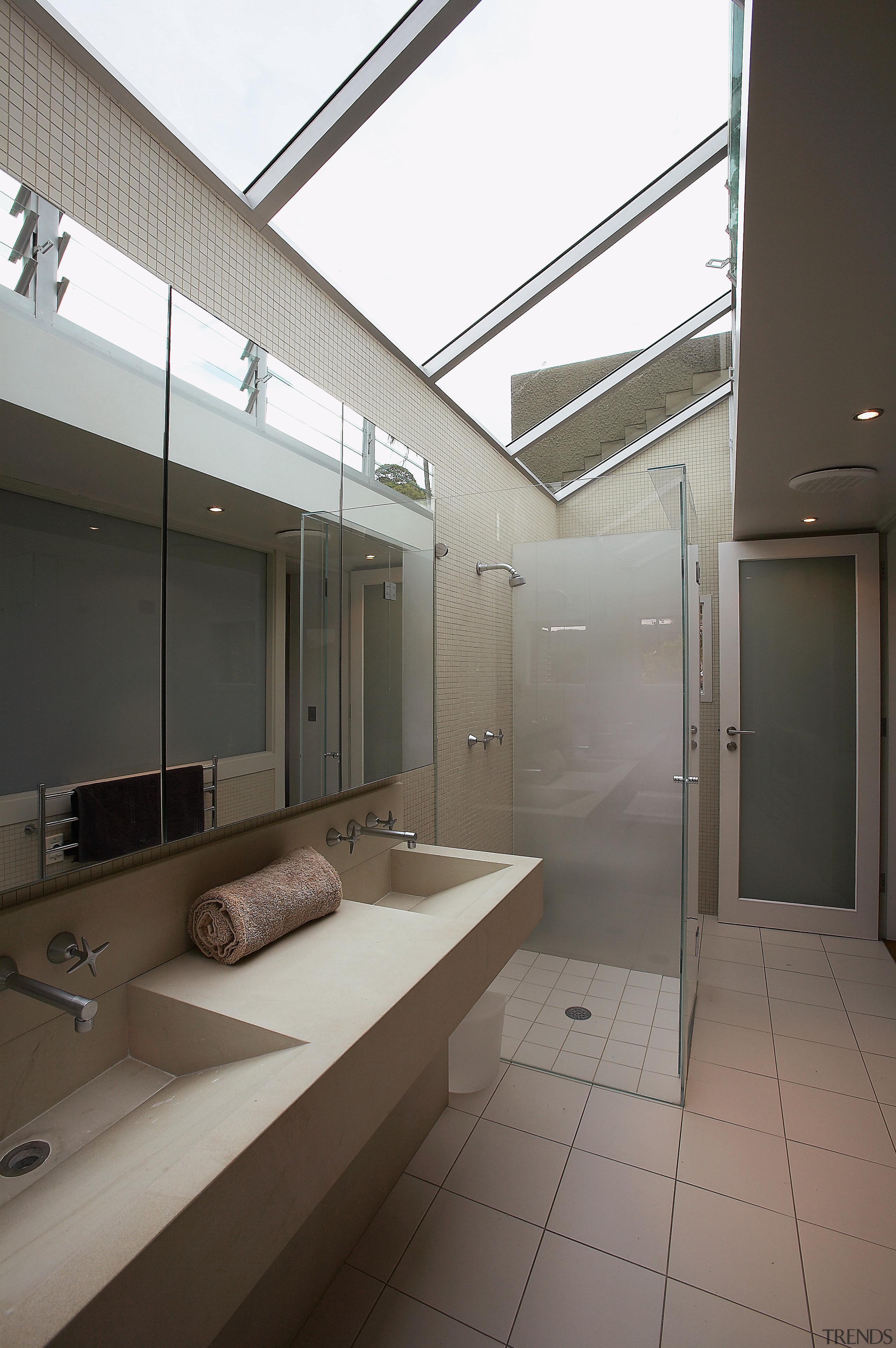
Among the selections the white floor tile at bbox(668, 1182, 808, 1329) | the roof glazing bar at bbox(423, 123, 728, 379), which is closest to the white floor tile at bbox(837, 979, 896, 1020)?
the white floor tile at bbox(668, 1182, 808, 1329)

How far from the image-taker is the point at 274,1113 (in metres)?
0.83

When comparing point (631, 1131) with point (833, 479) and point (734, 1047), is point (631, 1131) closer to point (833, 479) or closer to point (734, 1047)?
point (734, 1047)

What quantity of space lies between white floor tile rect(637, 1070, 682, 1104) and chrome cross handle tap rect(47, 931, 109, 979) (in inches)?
74.6

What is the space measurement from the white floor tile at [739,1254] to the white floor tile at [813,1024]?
39.2 inches

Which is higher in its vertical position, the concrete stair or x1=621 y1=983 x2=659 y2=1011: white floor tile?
the concrete stair

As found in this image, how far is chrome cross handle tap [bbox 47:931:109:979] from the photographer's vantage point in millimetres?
1022

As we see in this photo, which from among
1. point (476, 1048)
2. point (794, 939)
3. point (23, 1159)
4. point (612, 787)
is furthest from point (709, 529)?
point (23, 1159)

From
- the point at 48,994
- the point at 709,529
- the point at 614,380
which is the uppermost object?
the point at 614,380

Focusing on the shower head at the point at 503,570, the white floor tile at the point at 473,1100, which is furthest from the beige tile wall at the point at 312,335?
the white floor tile at the point at 473,1100

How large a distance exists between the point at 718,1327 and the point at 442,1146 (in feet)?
2.61

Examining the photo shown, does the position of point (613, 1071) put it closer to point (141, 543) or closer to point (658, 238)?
point (141, 543)

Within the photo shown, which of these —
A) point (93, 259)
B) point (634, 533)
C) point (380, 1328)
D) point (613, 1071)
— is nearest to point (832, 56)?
point (93, 259)

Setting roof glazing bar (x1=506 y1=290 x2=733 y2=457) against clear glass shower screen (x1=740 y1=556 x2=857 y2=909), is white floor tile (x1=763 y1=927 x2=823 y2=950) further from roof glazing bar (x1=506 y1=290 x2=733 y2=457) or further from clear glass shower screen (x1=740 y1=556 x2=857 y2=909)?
roof glazing bar (x1=506 y1=290 x2=733 y2=457)

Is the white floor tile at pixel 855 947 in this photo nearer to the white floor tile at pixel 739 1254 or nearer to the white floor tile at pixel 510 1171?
the white floor tile at pixel 739 1254
